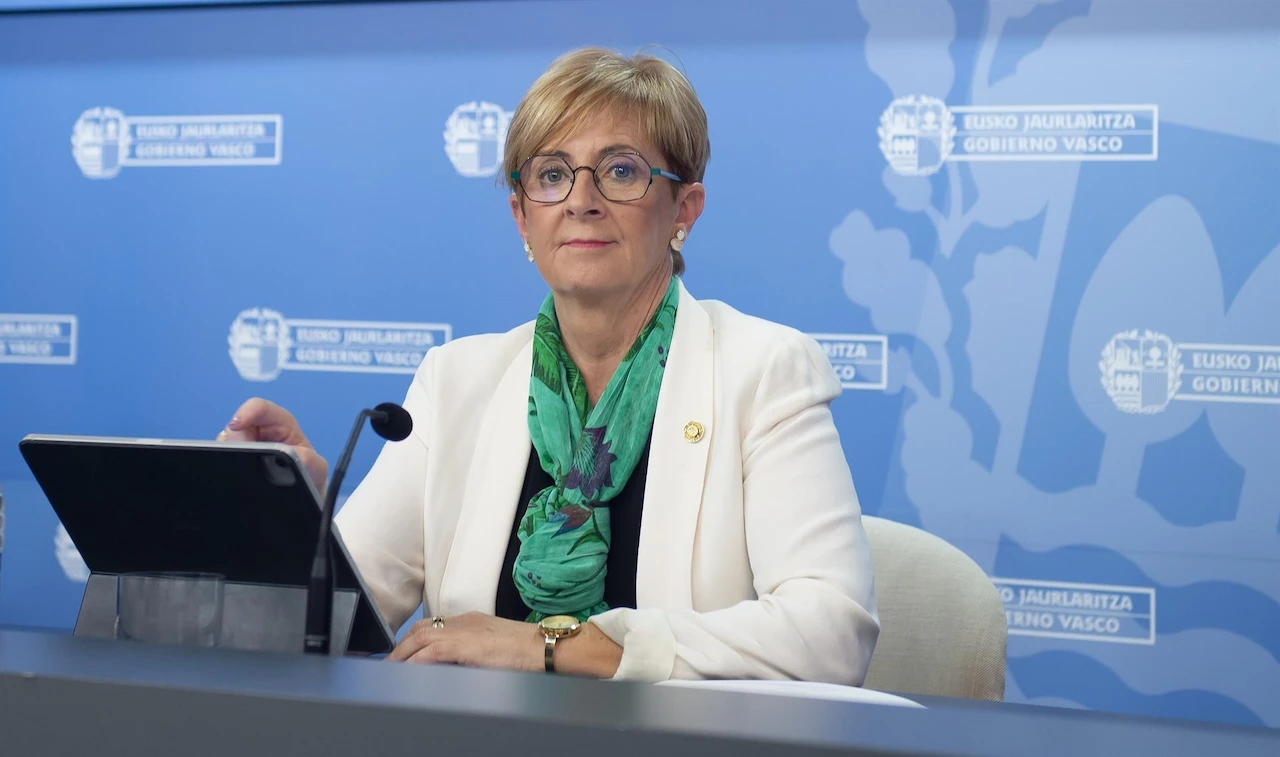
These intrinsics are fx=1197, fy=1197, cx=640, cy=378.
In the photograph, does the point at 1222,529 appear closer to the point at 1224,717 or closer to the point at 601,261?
the point at 1224,717

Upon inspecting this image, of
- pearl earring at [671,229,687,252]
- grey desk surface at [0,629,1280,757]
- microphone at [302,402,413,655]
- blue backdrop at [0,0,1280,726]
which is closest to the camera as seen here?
grey desk surface at [0,629,1280,757]

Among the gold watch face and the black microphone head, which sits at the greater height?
the black microphone head

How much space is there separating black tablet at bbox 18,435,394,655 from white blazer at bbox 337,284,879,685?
0.45 metres

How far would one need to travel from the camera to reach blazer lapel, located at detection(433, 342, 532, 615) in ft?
6.13

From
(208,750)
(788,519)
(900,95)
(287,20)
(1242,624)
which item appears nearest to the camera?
(208,750)

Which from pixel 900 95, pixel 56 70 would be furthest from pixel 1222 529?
pixel 56 70

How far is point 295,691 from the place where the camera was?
67 centimetres

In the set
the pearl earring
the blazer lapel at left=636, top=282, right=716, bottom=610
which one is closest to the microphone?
the blazer lapel at left=636, top=282, right=716, bottom=610

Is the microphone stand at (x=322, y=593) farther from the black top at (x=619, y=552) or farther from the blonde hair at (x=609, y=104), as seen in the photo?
the blonde hair at (x=609, y=104)

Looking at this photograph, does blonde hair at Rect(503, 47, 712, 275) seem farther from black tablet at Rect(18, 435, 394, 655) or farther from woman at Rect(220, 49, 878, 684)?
black tablet at Rect(18, 435, 394, 655)

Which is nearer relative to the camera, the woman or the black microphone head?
the black microphone head

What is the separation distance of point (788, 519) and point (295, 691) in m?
1.12

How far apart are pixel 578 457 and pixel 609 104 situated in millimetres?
581

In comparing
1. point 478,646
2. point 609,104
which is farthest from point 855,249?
point 478,646
